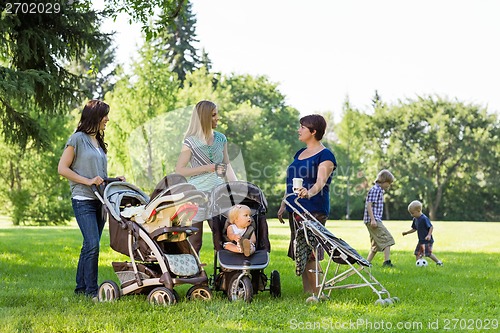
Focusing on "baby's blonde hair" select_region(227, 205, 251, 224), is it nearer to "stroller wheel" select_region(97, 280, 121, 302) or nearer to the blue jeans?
"stroller wheel" select_region(97, 280, 121, 302)

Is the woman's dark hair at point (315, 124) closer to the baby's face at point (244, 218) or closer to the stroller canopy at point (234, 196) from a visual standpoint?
the stroller canopy at point (234, 196)

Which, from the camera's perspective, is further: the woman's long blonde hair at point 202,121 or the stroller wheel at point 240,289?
the woman's long blonde hair at point 202,121

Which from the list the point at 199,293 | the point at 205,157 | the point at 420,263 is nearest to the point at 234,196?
the point at 205,157

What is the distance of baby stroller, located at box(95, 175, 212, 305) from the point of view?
5949mm

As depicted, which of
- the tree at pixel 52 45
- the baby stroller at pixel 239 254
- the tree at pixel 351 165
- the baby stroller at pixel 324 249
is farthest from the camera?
the tree at pixel 351 165

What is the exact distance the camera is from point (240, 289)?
20.3ft

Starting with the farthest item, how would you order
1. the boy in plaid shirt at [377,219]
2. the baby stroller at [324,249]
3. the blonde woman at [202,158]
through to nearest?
the boy in plaid shirt at [377,219] → the blonde woman at [202,158] → the baby stroller at [324,249]

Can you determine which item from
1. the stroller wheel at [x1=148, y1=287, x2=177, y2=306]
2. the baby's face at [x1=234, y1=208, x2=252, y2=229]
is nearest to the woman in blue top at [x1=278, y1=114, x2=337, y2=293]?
the baby's face at [x1=234, y1=208, x2=252, y2=229]

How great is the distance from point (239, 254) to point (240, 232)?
0.20 metres

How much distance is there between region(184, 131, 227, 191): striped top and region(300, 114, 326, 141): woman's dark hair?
84 centimetres

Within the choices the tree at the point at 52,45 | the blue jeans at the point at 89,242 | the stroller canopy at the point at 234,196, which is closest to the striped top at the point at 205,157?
the stroller canopy at the point at 234,196

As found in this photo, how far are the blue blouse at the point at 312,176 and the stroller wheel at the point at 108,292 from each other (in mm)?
1745

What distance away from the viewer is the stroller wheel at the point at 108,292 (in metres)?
6.17

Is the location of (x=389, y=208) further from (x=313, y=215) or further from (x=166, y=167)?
(x=313, y=215)
